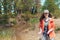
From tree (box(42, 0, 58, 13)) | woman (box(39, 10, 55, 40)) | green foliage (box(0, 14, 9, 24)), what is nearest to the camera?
woman (box(39, 10, 55, 40))

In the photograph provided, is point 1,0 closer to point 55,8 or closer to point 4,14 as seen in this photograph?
point 4,14

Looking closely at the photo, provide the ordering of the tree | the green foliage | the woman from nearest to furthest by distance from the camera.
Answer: the woman → the green foliage → the tree

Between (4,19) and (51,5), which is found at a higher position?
(51,5)

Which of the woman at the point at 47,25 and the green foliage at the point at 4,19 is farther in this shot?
the green foliage at the point at 4,19

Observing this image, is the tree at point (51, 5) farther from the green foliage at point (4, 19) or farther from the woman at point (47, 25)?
the woman at point (47, 25)

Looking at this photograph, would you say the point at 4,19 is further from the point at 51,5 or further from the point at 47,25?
the point at 47,25

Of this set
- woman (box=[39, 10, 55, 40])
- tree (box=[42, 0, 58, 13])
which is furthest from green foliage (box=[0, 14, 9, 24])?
woman (box=[39, 10, 55, 40])

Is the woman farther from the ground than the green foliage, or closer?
farther from the ground

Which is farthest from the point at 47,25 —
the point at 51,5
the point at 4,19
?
the point at 51,5

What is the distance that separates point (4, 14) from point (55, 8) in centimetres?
585

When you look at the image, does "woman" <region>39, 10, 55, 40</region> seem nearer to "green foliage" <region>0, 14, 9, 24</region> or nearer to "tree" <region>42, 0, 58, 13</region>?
"green foliage" <region>0, 14, 9, 24</region>

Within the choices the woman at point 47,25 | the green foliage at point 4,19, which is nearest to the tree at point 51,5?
the green foliage at point 4,19

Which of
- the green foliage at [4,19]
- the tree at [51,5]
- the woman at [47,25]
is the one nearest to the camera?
the woman at [47,25]

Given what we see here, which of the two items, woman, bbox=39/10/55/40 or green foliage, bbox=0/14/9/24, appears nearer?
woman, bbox=39/10/55/40
